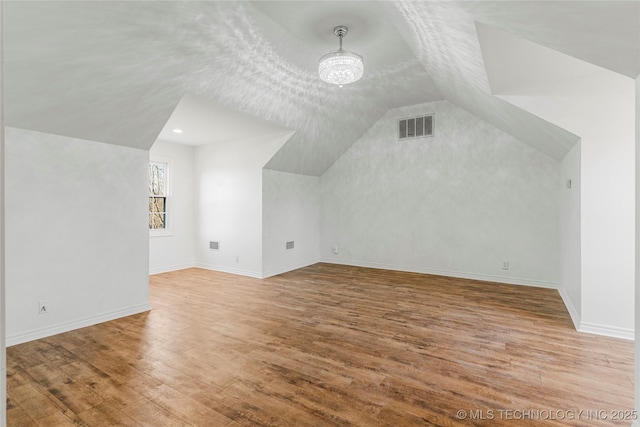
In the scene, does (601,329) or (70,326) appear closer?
(601,329)

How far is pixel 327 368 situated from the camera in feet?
7.97

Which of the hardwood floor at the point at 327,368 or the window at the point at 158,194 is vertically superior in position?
the window at the point at 158,194

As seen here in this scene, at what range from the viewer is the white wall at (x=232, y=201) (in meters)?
5.57

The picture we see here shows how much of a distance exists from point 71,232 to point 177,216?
10.0 ft

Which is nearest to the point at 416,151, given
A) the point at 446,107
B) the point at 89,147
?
the point at 446,107

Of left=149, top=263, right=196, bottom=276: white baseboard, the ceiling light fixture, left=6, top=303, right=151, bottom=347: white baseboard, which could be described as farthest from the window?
the ceiling light fixture

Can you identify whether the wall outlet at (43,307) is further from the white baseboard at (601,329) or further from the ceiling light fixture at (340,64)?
the white baseboard at (601,329)

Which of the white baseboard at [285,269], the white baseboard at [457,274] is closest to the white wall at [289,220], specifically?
the white baseboard at [285,269]

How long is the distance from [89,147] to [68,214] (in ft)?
2.49

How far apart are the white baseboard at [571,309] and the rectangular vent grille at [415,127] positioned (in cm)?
333

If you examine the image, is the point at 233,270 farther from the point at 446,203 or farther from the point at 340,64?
the point at 340,64

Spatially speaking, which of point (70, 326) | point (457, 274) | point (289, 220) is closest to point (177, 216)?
point (289, 220)

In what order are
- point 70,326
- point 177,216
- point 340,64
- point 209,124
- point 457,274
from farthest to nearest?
point 177,216
point 457,274
point 209,124
point 70,326
point 340,64

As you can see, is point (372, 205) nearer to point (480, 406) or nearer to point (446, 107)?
point (446, 107)
